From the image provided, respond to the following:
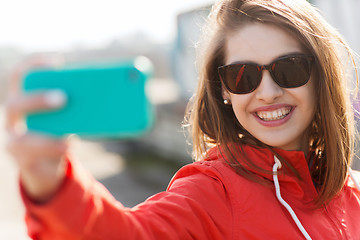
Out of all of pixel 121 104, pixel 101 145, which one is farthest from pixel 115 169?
pixel 121 104

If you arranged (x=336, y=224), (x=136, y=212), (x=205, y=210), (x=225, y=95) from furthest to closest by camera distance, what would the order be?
1. (x=225, y=95)
2. (x=336, y=224)
3. (x=205, y=210)
4. (x=136, y=212)

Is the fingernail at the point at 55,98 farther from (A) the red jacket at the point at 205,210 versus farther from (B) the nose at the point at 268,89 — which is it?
(B) the nose at the point at 268,89

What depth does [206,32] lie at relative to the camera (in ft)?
6.05

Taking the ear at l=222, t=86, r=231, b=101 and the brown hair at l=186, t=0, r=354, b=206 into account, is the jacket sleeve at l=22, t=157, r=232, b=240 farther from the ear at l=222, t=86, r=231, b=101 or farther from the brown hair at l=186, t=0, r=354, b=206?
the ear at l=222, t=86, r=231, b=101

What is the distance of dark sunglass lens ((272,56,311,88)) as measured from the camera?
1.45 meters

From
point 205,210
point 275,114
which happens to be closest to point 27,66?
point 205,210

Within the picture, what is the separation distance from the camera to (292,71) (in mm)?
1468

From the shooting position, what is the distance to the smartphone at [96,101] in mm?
824

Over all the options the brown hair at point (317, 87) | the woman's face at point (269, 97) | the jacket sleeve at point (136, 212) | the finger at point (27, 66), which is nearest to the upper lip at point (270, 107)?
the woman's face at point (269, 97)

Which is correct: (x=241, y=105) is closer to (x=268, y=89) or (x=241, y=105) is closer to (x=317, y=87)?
(x=268, y=89)

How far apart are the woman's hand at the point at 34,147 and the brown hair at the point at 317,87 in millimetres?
753

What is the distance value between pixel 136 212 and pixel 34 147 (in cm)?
41

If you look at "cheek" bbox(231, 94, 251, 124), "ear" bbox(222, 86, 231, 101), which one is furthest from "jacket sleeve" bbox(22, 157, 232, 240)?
"ear" bbox(222, 86, 231, 101)

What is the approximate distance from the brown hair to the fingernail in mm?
769
